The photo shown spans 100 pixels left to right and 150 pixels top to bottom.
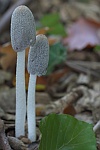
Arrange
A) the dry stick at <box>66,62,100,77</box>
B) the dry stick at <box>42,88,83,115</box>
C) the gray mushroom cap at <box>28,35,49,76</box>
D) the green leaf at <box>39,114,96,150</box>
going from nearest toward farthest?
the green leaf at <box>39,114,96,150</box> → the gray mushroom cap at <box>28,35,49,76</box> → the dry stick at <box>42,88,83,115</box> → the dry stick at <box>66,62,100,77</box>

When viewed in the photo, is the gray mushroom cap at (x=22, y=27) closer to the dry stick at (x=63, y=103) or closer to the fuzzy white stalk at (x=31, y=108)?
the fuzzy white stalk at (x=31, y=108)

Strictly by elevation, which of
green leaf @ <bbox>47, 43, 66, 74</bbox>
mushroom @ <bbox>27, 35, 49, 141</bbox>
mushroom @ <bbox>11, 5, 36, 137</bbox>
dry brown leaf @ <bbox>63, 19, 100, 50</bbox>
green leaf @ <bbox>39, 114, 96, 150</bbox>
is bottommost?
dry brown leaf @ <bbox>63, 19, 100, 50</bbox>

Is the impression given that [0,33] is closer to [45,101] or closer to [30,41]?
[45,101]

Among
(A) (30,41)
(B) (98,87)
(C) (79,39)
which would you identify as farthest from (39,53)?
(C) (79,39)

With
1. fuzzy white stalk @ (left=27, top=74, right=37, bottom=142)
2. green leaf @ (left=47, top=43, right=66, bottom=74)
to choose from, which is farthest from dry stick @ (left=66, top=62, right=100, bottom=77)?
fuzzy white stalk @ (left=27, top=74, right=37, bottom=142)

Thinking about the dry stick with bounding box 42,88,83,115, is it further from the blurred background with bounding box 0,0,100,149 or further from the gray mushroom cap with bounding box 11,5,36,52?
the gray mushroom cap with bounding box 11,5,36,52

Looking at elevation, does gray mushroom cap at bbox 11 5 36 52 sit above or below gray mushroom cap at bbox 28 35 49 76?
above

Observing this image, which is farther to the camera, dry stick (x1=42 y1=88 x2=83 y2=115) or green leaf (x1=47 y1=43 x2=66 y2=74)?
green leaf (x1=47 y1=43 x2=66 y2=74)

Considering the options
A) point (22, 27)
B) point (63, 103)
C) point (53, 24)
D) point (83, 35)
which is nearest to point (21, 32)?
point (22, 27)

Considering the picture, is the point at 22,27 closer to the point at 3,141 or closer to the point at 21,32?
the point at 21,32
